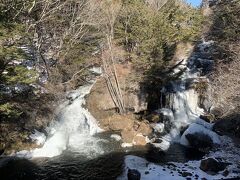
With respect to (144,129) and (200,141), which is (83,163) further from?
(200,141)

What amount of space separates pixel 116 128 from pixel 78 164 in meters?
6.29

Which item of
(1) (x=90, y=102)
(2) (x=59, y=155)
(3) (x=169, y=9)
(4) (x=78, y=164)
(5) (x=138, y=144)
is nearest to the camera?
(4) (x=78, y=164)

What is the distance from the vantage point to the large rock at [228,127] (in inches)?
980

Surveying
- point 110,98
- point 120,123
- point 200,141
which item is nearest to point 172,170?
point 200,141

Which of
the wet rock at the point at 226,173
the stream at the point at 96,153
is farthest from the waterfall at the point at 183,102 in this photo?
the wet rock at the point at 226,173

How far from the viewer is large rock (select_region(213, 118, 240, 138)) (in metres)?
24.9

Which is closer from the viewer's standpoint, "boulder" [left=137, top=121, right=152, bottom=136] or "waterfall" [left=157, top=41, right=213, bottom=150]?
"boulder" [left=137, top=121, right=152, bottom=136]

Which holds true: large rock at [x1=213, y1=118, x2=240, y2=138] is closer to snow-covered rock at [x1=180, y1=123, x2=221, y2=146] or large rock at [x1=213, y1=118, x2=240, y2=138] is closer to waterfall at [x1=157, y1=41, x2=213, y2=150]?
waterfall at [x1=157, y1=41, x2=213, y2=150]

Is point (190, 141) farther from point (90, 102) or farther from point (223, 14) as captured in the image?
point (223, 14)

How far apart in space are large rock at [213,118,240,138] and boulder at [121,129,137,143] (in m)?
6.62

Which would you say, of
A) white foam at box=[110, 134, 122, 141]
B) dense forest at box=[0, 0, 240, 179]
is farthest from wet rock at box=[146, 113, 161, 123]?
white foam at box=[110, 134, 122, 141]

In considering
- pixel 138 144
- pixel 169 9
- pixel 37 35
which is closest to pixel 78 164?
pixel 138 144

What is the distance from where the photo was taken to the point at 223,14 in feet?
93.6

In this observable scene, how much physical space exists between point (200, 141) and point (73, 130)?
9.84m
